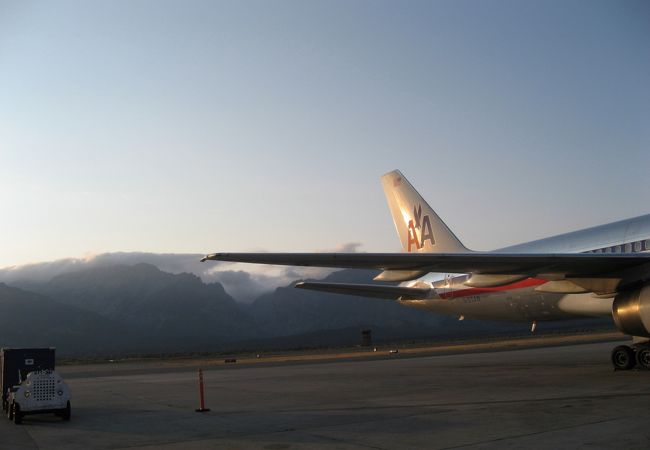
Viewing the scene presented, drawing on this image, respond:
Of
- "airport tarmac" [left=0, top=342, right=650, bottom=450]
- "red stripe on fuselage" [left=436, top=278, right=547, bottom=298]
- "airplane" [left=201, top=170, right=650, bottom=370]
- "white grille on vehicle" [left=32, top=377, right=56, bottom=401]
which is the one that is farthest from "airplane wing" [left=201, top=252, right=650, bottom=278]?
"white grille on vehicle" [left=32, top=377, right=56, bottom=401]

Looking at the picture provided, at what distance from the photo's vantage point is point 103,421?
46.8ft

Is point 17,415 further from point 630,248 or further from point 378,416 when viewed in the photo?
point 630,248

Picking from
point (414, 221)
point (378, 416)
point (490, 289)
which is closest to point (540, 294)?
point (490, 289)

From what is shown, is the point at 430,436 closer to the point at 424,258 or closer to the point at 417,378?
the point at 424,258

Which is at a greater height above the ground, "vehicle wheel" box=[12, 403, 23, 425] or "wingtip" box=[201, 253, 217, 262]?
"wingtip" box=[201, 253, 217, 262]

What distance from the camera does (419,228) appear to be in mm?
29453

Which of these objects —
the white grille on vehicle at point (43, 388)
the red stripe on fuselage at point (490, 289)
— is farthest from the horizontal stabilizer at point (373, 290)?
the white grille on vehicle at point (43, 388)

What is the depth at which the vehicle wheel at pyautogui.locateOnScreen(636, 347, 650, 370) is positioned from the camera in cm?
1989

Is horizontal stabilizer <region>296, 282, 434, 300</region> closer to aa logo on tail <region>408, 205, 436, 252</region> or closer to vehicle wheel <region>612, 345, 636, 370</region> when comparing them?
aa logo on tail <region>408, 205, 436, 252</region>

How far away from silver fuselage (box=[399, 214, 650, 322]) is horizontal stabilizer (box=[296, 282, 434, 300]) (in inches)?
15.2

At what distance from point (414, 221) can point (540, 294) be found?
26.6 feet

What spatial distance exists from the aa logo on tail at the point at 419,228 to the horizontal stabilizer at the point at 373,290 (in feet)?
7.68

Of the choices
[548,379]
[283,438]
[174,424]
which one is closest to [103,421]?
[174,424]

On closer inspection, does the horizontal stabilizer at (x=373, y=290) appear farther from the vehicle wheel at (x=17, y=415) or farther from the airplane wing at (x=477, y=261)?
the vehicle wheel at (x=17, y=415)
